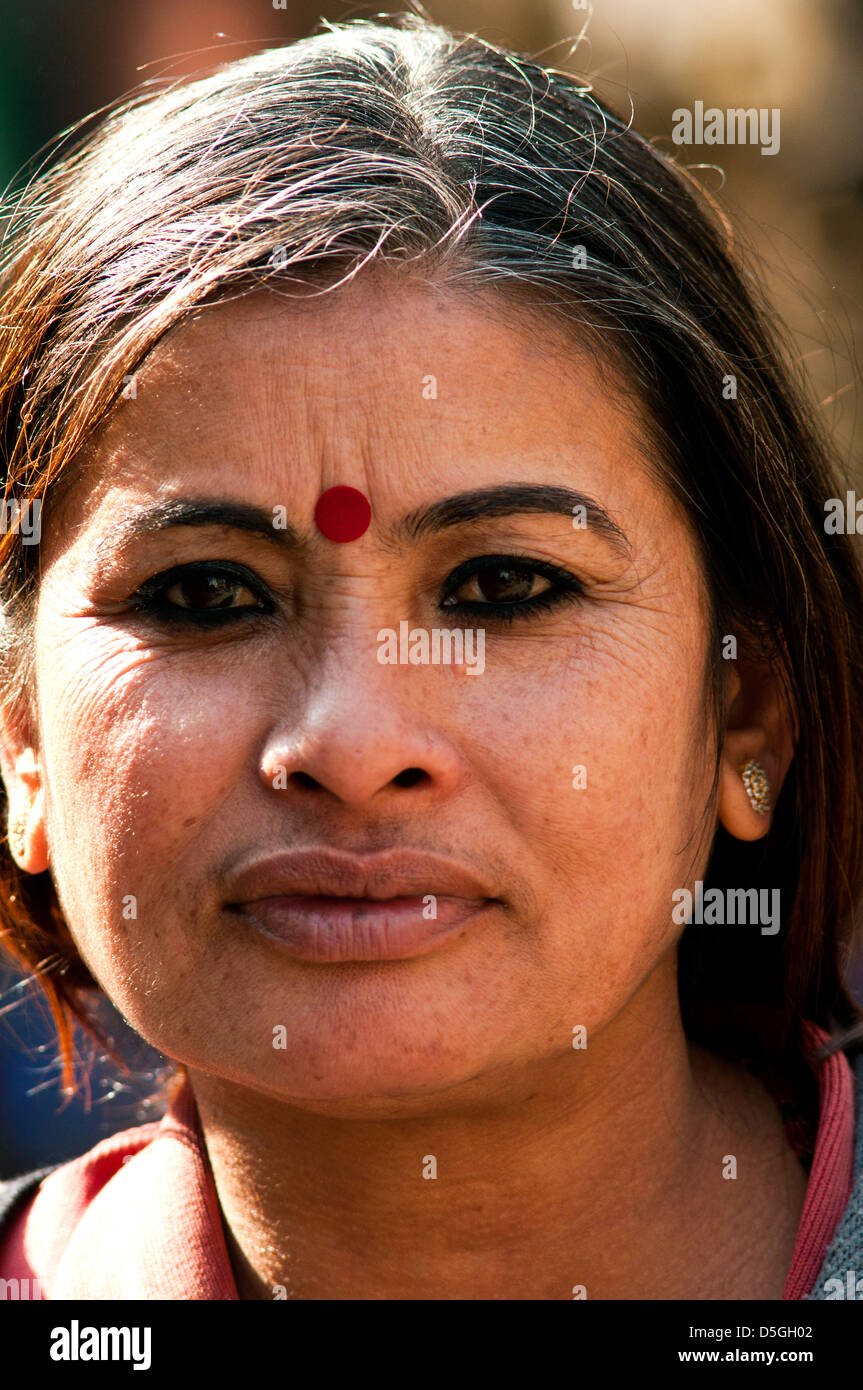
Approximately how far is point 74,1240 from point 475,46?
242 centimetres

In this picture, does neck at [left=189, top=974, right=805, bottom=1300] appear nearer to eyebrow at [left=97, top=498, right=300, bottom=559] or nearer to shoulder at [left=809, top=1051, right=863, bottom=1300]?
shoulder at [left=809, top=1051, right=863, bottom=1300]

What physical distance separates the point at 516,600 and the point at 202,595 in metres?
0.48

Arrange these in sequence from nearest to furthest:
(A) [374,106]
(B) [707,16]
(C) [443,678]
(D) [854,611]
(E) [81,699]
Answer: (C) [443,678] → (E) [81,699] → (A) [374,106] → (D) [854,611] → (B) [707,16]

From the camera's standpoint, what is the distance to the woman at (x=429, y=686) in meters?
2.04

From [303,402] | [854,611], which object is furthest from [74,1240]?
[854,611]

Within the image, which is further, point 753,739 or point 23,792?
point 23,792

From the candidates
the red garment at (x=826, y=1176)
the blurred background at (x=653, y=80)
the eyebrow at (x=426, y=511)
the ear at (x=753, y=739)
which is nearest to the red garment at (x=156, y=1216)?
the red garment at (x=826, y=1176)

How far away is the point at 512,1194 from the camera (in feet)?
7.68

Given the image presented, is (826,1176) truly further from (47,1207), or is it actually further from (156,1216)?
(47,1207)

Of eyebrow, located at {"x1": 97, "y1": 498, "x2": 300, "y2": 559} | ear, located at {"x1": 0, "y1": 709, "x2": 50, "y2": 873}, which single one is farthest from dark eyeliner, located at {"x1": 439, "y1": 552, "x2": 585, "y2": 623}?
ear, located at {"x1": 0, "y1": 709, "x2": 50, "y2": 873}

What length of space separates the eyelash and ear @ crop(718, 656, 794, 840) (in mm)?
475

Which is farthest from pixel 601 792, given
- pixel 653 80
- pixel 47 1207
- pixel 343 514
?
pixel 653 80

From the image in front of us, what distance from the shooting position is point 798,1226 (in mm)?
2400

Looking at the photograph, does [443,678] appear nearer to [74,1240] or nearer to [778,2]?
[74,1240]
